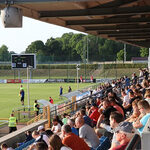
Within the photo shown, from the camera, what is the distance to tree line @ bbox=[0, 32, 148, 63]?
3925 inches

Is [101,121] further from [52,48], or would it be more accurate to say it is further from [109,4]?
[52,48]

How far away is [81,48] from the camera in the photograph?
116250 millimetres

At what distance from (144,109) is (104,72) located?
60150 mm

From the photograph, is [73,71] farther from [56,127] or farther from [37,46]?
[37,46]

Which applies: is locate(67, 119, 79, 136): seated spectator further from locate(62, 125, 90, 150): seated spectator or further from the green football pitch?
the green football pitch

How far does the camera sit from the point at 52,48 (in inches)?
4904

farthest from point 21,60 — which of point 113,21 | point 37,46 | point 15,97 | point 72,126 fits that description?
point 37,46

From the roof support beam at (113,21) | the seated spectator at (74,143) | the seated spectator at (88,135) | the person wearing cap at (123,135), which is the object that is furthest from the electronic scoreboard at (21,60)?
the person wearing cap at (123,135)

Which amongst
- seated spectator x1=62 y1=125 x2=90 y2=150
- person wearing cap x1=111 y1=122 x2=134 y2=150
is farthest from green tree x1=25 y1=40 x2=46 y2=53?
person wearing cap x1=111 y1=122 x2=134 y2=150

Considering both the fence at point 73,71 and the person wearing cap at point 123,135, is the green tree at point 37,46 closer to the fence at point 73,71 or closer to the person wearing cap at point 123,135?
the fence at point 73,71

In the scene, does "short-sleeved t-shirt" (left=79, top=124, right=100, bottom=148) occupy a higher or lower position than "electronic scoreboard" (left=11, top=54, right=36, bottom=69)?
lower

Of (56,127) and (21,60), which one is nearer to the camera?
(56,127)

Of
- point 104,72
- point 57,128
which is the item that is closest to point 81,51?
point 104,72

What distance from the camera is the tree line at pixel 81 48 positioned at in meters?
99.7
